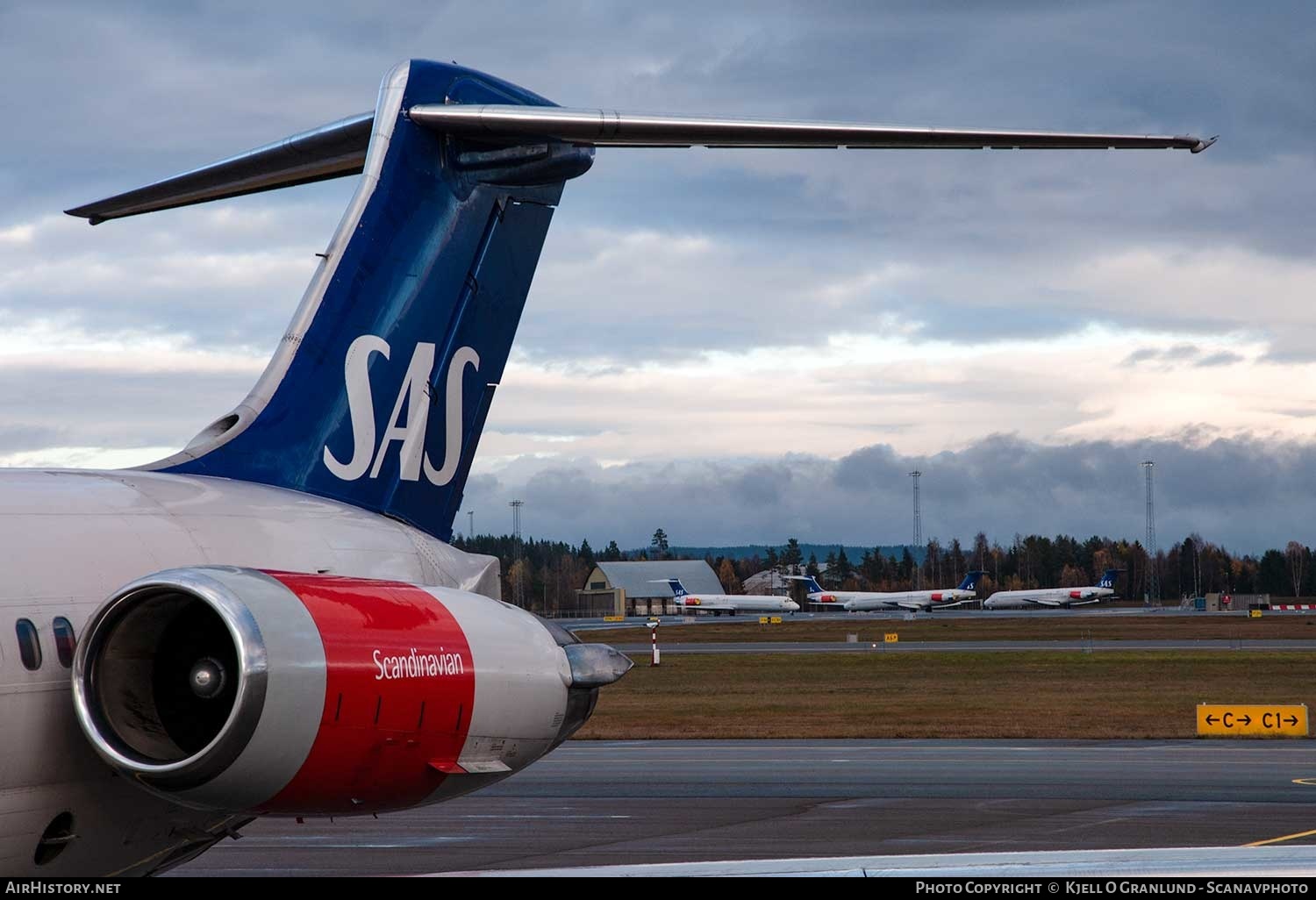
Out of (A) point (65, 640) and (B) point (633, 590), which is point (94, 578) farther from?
(B) point (633, 590)

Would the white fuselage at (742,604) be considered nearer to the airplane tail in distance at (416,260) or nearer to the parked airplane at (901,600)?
the parked airplane at (901,600)

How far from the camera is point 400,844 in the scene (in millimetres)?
18891

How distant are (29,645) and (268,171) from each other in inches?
248

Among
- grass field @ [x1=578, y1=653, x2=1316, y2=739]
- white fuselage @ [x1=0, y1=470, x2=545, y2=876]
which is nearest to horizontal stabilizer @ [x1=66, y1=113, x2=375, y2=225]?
white fuselage @ [x1=0, y1=470, x2=545, y2=876]

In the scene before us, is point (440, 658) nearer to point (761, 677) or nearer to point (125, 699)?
point (125, 699)

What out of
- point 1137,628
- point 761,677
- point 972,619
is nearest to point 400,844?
point 761,677

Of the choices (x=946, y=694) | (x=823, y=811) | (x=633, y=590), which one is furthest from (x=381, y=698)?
A: (x=633, y=590)

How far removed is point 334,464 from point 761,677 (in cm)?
4613

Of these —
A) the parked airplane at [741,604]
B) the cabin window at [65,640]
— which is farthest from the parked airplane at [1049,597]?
the cabin window at [65,640]

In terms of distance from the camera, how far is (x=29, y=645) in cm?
718

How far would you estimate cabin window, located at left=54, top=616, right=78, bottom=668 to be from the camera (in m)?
7.32

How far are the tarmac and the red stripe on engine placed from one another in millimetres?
8732

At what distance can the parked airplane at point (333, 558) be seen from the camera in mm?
7160

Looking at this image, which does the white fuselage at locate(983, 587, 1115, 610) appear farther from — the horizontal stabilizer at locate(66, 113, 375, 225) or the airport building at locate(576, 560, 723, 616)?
the horizontal stabilizer at locate(66, 113, 375, 225)
